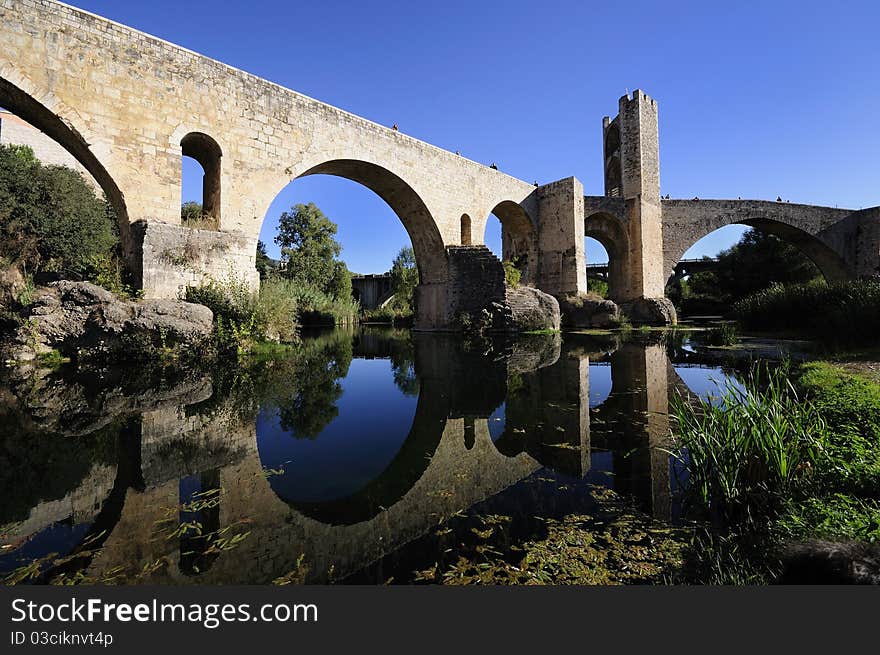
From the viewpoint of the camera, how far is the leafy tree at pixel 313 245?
1224 inches

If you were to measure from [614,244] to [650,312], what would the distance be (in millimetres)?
4446

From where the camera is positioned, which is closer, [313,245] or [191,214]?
[191,214]

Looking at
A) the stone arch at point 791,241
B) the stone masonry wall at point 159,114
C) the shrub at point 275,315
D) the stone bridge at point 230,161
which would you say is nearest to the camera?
the stone masonry wall at point 159,114

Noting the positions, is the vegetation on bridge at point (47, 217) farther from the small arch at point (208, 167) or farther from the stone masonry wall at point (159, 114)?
the stone masonry wall at point (159, 114)

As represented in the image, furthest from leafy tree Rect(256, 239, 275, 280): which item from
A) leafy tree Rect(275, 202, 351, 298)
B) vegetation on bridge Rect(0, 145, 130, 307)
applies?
vegetation on bridge Rect(0, 145, 130, 307)

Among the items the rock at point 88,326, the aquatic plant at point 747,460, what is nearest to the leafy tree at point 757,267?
the aquatic plant at point 747,460

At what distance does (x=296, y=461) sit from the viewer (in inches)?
122

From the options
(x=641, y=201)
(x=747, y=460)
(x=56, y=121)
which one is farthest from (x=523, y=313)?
(x=747, y=460)

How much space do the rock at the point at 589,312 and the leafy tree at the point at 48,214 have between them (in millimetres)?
16721

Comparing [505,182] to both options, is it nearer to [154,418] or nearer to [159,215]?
[159,215]

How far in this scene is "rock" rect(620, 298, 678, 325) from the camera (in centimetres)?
1931

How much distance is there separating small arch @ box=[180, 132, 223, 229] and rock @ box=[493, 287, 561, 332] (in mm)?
8539

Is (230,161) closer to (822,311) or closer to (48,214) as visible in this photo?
(48,214)

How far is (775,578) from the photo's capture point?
146 centimetres
